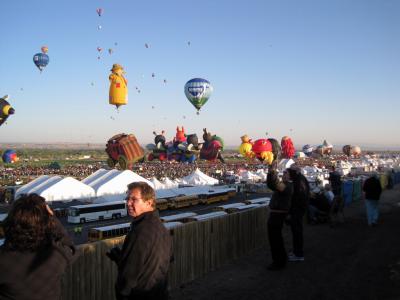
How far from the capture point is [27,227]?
265cm

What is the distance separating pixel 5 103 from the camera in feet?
106

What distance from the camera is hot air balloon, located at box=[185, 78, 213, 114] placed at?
47.5 m

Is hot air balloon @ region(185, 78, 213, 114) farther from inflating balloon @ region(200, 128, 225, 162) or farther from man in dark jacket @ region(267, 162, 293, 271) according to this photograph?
man in dark jacket @ region(267, 162, 293, 271)

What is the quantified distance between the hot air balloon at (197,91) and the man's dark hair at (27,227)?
4522 cm

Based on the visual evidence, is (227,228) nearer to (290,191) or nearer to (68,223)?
(290,191)

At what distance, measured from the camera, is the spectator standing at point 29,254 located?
2.63 meters

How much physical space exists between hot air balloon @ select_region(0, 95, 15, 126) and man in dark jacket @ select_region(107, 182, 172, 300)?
3246cm

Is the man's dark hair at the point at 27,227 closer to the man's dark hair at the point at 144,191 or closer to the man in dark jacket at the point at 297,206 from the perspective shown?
the man's dark hair at the point at 144,191

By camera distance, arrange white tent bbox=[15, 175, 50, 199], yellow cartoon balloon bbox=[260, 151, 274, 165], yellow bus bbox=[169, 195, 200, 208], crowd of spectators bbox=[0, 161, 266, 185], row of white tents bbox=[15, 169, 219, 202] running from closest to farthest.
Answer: yellow bus bbox=[169, 195, 200, 208] < row of white tents bbox=[15, 169, 219, 202] < white tent bbox=[15, 175, 50, 199] < yellow cartoon balloon bbox=[260, 151, 274, 165] < crowd of spectators bbox=[0, 161, 266, 185]

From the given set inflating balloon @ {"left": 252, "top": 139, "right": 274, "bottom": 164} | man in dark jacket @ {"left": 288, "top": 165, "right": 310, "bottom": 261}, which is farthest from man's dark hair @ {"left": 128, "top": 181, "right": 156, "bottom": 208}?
inflating balloon @ {"left": 252, "top": 139, "right": 274, "bottom": 164}

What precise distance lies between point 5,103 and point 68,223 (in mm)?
14363

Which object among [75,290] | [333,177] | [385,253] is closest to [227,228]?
[385,253]

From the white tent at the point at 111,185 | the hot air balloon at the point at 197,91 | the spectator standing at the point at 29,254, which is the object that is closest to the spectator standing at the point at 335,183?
the spectator standing at the point at 29,254

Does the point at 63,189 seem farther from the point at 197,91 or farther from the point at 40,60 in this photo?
the point at 40,60
